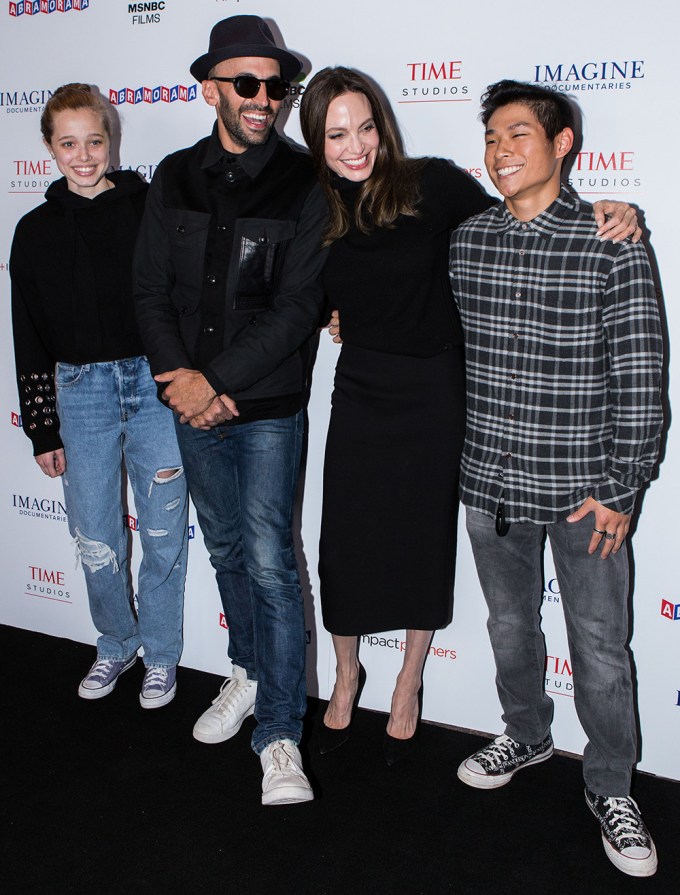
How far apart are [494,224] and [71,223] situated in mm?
1328

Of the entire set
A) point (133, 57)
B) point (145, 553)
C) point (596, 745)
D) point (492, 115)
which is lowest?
point (596, 745)

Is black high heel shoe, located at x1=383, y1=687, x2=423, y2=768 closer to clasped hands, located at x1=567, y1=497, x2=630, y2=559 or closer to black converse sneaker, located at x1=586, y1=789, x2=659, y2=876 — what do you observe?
black converse sneaker, located at x1=586, y1=789, x2=659, y2=876

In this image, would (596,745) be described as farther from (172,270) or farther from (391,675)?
(172,270)

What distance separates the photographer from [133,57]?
277 centimetres

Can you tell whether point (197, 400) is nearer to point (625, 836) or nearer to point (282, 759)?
point (282, 759)

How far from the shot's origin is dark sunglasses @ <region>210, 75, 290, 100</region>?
6.89 ft

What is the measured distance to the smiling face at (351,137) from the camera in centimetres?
204

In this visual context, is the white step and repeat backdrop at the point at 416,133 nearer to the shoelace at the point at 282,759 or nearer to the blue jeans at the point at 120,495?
the blue jeans at the point at 120,495

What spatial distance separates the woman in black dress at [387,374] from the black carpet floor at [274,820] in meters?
0.22

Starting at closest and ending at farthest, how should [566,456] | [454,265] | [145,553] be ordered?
[566,456] → [454,265] → [145,553]

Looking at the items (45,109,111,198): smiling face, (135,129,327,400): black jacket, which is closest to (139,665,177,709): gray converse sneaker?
(135,129,327,400): black jacket

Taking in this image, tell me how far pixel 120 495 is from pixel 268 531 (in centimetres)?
74

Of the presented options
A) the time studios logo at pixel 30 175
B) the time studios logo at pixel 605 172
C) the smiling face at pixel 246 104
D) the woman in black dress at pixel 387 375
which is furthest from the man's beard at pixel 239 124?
the time studios logo at pixel 30 175

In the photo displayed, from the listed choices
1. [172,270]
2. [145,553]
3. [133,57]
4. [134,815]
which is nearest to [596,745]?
[134,815]
